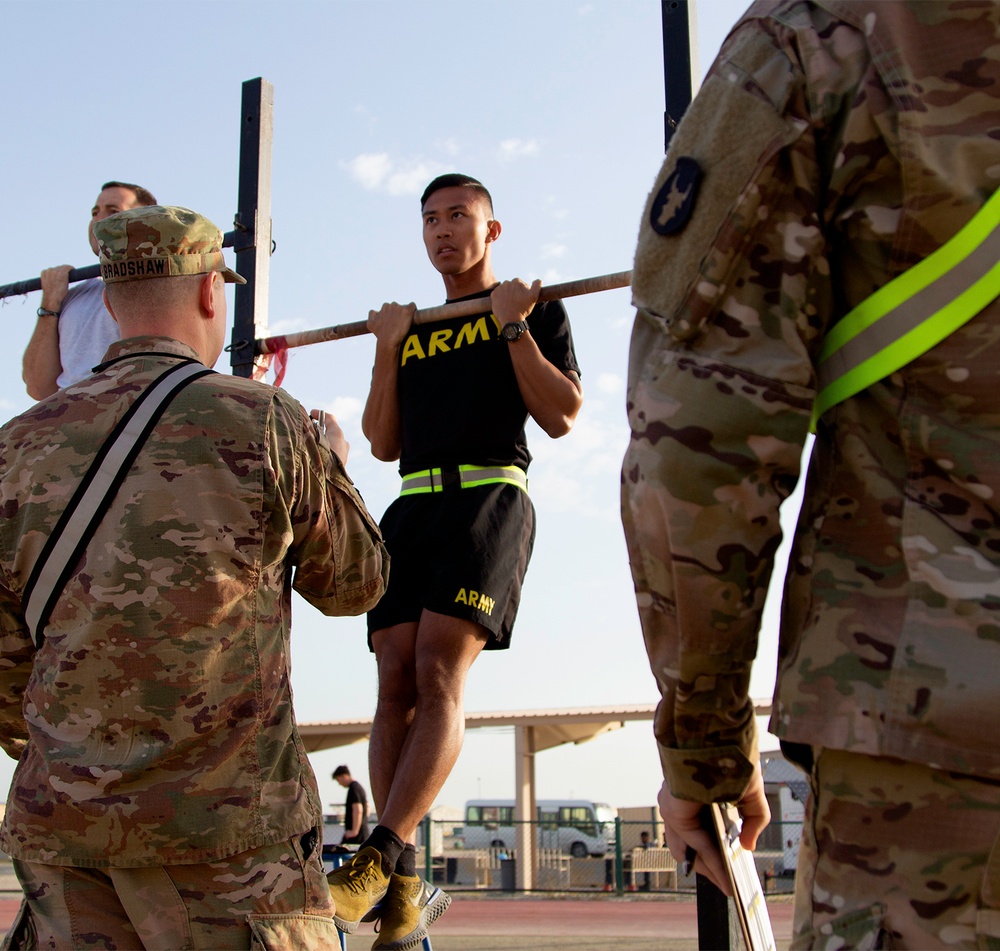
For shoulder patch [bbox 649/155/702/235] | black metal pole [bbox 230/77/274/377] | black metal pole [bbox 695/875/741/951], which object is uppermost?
black metal pole [bbox 230/77/274/377]

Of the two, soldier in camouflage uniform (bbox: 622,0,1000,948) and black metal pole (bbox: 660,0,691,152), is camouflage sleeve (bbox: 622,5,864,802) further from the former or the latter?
black metal pole (bbox: 660,0,691,152)

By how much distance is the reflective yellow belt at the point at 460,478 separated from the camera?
4.18 meters

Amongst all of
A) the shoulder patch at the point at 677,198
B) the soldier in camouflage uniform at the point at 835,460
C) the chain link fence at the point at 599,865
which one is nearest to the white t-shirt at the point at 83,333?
the shoulder patch at the point at 677,198

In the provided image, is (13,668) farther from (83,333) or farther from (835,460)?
(83,333)

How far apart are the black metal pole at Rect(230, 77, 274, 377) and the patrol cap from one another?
5.81 ft

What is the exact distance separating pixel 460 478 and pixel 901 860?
9.38 feet

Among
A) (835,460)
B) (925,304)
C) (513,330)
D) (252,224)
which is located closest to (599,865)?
(252,224)

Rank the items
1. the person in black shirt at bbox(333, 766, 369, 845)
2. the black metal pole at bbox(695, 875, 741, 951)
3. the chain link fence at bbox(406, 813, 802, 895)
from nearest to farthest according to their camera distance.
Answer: the black metal pole at bbox(695, 875, 741, 951), the person in black shirt at bbox(333, 766, 369, 845), the chain link fence at bbox(406, 813, 802, 895)

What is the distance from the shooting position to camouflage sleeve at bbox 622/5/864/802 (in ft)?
5.01

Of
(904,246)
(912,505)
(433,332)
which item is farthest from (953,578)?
(433,332)

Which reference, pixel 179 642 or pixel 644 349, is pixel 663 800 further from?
pixel 179 642

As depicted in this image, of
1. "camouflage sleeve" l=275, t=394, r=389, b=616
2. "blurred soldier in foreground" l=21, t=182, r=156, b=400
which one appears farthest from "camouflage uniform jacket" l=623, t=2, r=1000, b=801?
"blurred soldier in foreground" l=21, t=182, r=156, b=400

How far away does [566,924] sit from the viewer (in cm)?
A: 1268

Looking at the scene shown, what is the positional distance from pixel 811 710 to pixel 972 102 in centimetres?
76
